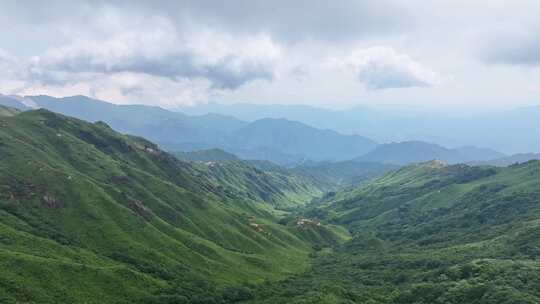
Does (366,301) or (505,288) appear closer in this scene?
(505,288)

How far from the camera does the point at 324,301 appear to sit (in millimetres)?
172750

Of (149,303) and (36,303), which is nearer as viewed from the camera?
(36,303)

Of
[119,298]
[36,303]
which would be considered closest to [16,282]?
[36,303]

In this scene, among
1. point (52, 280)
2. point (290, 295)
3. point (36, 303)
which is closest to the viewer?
point (36, 303)

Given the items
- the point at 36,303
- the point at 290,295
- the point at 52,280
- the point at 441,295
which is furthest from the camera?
the point at 290,295

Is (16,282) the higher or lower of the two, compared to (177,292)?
higher

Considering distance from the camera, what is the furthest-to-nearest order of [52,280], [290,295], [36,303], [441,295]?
[290,295] < [441,295] < [52,280] < [36,303]

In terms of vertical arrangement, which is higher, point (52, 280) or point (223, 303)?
point (52, 280)

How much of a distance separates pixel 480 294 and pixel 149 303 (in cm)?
12495

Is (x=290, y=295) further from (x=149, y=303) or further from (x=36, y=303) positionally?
(x=36, y=303)

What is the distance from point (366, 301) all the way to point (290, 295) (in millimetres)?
32821

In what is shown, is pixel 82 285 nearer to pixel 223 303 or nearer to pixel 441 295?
pixel 223 303

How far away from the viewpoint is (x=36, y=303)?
485 feet

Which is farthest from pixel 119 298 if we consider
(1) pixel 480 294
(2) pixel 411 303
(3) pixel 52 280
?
(1) pixel 480 294
